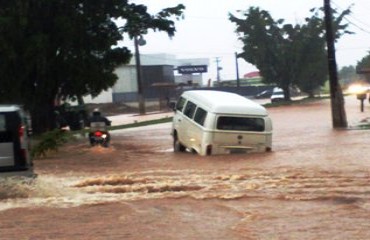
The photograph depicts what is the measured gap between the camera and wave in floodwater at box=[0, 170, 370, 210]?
1065cm

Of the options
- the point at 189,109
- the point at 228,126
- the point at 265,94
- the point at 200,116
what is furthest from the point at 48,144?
the point at 265,94

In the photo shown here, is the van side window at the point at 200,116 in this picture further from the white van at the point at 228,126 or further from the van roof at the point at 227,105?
the van roof at the point at 227,105

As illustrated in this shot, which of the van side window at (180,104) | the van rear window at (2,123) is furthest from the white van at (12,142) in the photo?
the van side window at (180,104)

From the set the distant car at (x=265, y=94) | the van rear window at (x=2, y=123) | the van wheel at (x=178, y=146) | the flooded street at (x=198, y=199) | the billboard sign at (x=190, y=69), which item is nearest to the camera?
the flooded street at (x=198, y=199)

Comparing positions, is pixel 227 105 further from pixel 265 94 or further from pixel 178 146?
pixel 265 94

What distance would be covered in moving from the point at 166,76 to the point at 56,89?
53.1m

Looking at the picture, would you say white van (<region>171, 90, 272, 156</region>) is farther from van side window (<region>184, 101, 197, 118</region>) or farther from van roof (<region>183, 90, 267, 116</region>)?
van side window (<region>184, 101, 197, 118</region>)

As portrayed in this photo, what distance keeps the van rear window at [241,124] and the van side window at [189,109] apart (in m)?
1.48

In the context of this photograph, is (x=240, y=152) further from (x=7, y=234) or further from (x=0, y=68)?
(x=0, y=68)

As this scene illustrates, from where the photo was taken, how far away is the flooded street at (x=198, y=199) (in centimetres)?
816

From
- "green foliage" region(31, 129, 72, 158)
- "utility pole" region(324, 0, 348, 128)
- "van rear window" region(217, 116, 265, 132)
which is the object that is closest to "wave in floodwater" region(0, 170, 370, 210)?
"van rear window" region(217, 116, 265, 132)

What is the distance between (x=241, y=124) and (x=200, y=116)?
3.92 ft

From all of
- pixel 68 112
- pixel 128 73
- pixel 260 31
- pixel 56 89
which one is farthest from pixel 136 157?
pixel 128 73

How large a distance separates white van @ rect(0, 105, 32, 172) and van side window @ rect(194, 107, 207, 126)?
8486 mm
